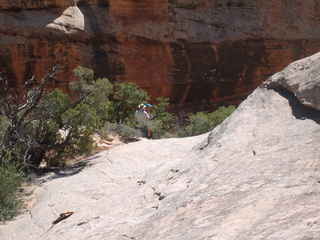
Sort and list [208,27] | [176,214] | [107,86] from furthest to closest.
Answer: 1. [208,27]
2. [107,86]
3. [176,214]

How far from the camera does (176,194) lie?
11.7 ft

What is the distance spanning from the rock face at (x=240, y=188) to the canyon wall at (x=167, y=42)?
9357 millimetres

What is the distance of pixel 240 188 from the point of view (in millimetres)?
3064

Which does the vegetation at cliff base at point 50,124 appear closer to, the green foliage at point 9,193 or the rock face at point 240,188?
the green foliage at point 9,193

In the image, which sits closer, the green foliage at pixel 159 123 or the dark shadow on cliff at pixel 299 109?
the dark shadow on cliff at pixel 299 109

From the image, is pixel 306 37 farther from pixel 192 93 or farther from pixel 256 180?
pixel 256 180

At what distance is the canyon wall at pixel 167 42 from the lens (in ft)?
45.4

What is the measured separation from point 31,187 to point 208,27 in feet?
39.0

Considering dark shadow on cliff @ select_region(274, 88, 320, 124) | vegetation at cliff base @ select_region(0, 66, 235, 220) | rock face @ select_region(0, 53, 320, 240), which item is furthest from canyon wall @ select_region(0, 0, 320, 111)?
dark shadow on cliff @ select_region(274, 88, 320, 124)

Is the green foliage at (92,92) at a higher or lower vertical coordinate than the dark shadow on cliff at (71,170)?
higher

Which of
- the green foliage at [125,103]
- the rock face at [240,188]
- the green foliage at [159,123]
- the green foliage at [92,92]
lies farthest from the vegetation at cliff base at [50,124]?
the green foliage at [125,103]

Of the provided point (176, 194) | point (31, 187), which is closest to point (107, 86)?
point (31, 187)

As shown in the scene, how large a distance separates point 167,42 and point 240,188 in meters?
13.7

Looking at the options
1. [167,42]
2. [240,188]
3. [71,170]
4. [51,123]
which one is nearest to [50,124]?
[51,123]
